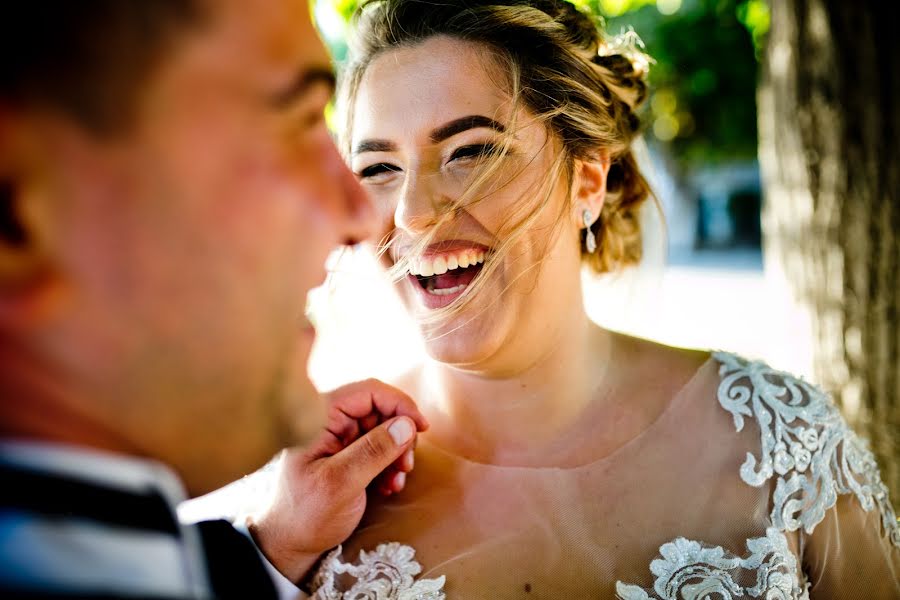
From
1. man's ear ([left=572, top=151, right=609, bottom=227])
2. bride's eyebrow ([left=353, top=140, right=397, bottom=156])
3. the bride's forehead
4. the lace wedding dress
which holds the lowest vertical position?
the lace wedding dress

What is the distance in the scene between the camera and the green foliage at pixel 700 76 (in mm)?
11867

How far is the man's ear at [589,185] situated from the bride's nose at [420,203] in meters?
0.47

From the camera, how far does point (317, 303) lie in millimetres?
2652

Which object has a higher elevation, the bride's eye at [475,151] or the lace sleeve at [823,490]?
the bride's eye at [475,151]

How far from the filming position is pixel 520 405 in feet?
7.45

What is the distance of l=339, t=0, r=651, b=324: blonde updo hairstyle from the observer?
2160 millimetres

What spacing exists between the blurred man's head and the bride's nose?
697mm

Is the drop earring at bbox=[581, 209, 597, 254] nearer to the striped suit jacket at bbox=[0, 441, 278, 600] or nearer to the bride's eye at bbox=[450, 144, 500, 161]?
the bride's eye at bbox=[450, 144, 500, 161]

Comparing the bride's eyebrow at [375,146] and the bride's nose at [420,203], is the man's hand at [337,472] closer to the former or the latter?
the bride's nose at [420,203]

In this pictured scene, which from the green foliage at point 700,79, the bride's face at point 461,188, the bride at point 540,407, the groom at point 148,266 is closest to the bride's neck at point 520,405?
the bride at point 540,407

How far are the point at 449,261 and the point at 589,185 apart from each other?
0.59 meters

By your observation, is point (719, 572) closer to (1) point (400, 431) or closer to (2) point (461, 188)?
(1) point (400, 431)

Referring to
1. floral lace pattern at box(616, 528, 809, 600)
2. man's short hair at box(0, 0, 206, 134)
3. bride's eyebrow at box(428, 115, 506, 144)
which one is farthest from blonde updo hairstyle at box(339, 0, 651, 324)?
man's short hair at box(0, 0, 206, 134)

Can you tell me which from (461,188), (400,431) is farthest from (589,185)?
(400,431)
